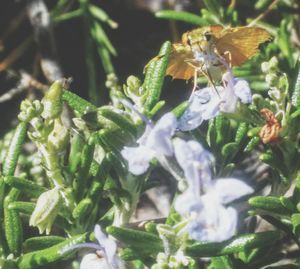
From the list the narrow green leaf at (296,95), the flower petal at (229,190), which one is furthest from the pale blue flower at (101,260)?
the narrow green leaf at (296,95)

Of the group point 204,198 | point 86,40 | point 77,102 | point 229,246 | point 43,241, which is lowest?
point 229,246

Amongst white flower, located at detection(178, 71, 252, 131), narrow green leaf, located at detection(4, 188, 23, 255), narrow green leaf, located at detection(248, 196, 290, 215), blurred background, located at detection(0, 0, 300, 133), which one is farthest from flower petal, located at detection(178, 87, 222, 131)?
blurred background, located at detection(0, 0, 300, 133)

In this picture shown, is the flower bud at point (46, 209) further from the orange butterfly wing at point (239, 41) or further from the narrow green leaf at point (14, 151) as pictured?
the orange butterfly wing at point (239, 41)

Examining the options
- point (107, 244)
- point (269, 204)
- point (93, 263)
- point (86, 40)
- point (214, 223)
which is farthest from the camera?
point (86, 40)

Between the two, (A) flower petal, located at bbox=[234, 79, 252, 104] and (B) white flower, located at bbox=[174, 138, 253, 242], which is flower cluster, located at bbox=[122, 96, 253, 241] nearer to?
(B) white flower, located at bbox=[174, 138, 253, 242]

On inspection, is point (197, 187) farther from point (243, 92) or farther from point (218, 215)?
point (243, 92)

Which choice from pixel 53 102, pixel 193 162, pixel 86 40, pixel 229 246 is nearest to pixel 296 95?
pixel 229 246

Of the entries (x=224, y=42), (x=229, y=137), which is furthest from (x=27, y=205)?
(x=224, y=42)
